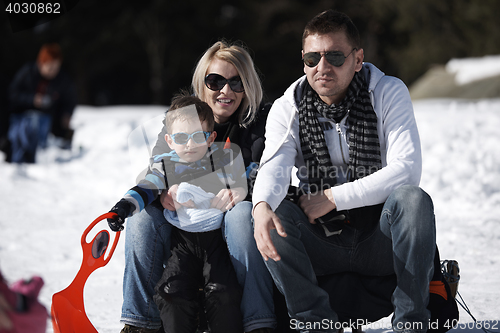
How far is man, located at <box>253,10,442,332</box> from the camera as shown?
186 centimetres

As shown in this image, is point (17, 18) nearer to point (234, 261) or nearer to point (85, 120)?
point (234, 261)

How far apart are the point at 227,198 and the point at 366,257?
63 centimetres

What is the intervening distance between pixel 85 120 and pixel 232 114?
7.88 m

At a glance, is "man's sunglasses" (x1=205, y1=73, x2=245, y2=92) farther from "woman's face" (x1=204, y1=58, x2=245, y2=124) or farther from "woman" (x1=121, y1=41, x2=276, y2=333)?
"woman" (x1=121, y1=41, x2=276, y2=333)

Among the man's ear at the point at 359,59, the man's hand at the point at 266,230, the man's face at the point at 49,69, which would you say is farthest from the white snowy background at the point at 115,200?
the man's face at the point at 49,69

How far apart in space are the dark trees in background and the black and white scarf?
53.6 feet

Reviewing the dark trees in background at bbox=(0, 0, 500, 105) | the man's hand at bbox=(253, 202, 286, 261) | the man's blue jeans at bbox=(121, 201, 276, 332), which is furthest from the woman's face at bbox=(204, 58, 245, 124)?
the dark trees in background at bbox=(0, 0, 500, 105)

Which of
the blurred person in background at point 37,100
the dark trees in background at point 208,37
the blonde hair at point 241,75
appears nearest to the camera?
the blonde hair at point 241,75

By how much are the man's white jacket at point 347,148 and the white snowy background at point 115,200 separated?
0.58 m

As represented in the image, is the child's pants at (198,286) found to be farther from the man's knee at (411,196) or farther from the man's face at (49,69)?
the man's face at (49,69)

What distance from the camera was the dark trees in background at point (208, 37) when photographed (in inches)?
723

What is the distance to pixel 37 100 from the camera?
7238 mm

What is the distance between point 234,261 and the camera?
210 centimetres

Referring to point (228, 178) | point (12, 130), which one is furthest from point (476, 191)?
point (12, 130)
